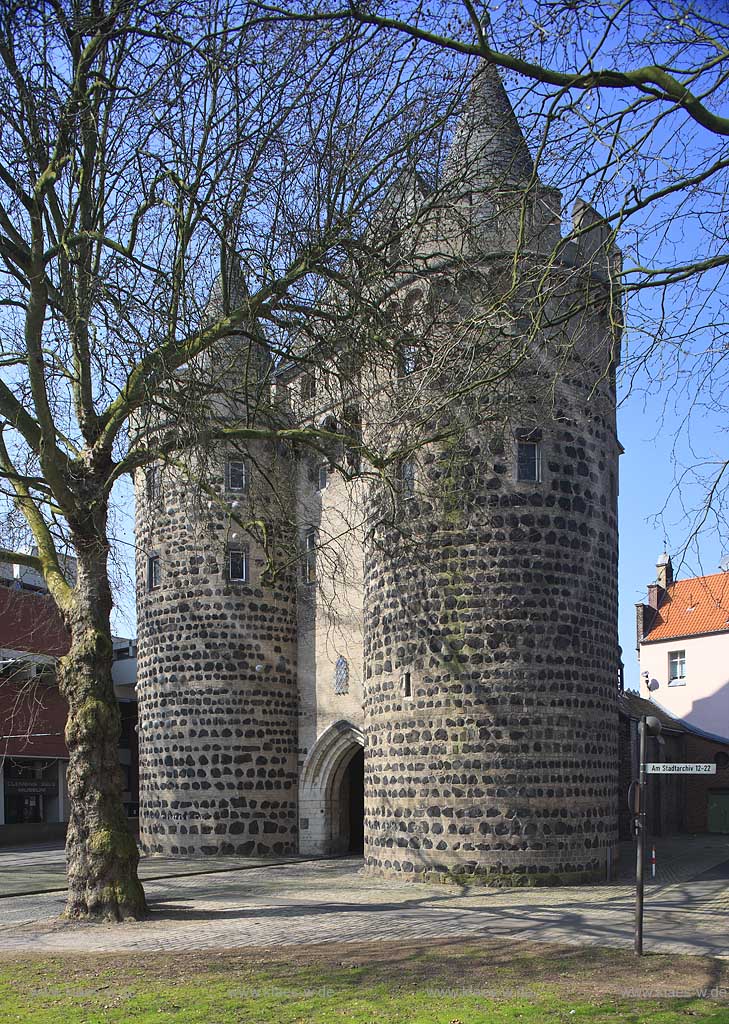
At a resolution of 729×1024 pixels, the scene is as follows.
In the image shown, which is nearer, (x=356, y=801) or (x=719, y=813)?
(x=356, y=801)

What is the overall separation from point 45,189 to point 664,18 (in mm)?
6813

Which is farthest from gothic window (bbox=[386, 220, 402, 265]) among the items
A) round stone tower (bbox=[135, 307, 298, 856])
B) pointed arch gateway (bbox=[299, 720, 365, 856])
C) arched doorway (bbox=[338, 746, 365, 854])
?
arched doorway (bbox=[338, 746, 365, 854])

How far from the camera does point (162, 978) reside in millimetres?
8914

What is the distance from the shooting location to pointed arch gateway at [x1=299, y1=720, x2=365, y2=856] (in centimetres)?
2269

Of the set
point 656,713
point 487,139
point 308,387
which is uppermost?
point 487,139

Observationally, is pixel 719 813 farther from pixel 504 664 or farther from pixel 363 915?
pixel 363 915

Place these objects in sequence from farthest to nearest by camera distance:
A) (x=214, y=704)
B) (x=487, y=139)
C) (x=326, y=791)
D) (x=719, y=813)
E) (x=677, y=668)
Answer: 1. (x=677, y=668)
2. (x=719, y=813)
3. (x=326, y=791)
4. (x=214, y=704)
5. (x=487, y=139)

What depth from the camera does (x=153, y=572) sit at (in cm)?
2389

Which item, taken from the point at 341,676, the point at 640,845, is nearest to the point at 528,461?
the point at 341,676

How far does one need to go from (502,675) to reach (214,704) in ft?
26.5

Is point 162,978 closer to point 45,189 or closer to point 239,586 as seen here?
point 45,189

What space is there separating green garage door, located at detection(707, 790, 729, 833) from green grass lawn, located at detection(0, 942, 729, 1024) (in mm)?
24150

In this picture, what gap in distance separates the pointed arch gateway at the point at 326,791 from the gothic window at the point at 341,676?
666mm

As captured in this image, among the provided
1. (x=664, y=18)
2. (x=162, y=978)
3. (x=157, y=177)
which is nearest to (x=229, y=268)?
(x=157, y=177)
